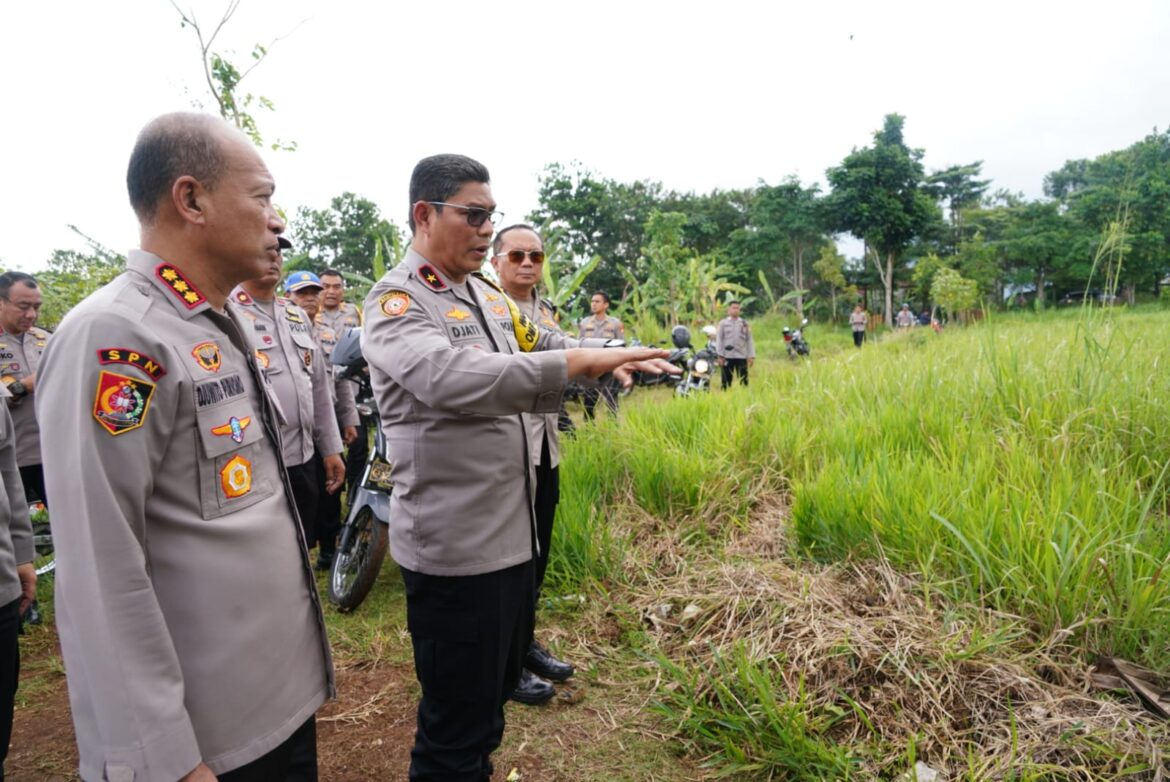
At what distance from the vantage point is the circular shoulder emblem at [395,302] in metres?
1.54

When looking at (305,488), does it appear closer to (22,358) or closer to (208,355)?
(208,355)

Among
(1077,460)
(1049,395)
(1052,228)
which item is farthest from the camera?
(1052,228)

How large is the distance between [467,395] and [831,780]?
56.9 inches

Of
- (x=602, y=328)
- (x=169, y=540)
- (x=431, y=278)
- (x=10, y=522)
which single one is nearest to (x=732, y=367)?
(x=602, y=328)

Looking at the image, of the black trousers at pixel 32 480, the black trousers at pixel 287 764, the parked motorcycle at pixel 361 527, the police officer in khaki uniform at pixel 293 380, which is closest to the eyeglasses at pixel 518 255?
the parked motorcycle at pixel 361 527

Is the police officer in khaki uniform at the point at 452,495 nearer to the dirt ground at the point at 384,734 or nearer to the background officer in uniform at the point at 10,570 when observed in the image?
the dirt ground at the point at 384,734

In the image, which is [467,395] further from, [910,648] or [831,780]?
[910,648]

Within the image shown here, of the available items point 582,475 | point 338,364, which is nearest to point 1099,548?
point 582,475

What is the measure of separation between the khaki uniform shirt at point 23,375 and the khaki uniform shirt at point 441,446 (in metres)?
3.38

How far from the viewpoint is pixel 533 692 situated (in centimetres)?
241

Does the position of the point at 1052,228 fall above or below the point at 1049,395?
above

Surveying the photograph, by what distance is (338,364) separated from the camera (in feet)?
11.5

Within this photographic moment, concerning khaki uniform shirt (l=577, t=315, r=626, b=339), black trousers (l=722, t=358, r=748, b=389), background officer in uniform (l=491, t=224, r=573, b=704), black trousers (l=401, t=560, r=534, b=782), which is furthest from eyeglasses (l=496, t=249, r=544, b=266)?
black trousers (l=722, t=358, r=748, b=389)

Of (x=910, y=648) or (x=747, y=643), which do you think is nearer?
(x=910, y=648)
